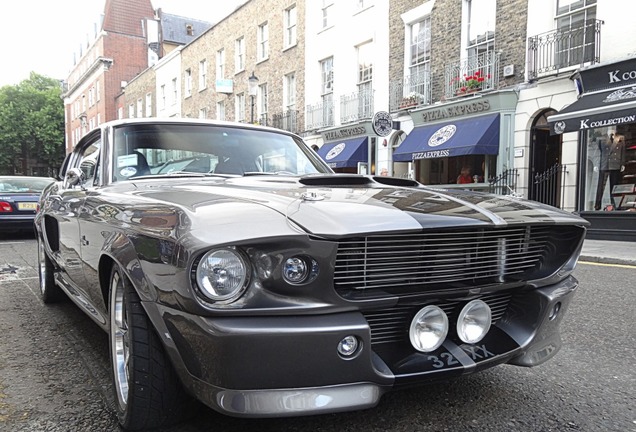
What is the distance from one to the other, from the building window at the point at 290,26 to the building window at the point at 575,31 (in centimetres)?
1195

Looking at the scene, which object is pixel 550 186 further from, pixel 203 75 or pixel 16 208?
pixel 203 75

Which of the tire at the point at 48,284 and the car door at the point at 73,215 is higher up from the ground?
the car door at the point at 73,215

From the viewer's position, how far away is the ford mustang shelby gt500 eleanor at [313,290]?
1.63m

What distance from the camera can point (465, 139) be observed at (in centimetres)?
1309

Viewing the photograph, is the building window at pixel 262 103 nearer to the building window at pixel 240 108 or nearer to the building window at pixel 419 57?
the building window at pixel 240 108

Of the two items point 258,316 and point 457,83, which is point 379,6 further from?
point 258,316

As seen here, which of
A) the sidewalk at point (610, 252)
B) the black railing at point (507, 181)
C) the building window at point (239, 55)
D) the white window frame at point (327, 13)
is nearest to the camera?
the sidewalk at point (610, 252)

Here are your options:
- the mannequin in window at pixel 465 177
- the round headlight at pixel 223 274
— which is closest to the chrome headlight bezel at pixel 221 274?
the round headlight at pixel 223 274

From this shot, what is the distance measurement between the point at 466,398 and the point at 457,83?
12808 mm

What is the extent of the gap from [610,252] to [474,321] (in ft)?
26.6

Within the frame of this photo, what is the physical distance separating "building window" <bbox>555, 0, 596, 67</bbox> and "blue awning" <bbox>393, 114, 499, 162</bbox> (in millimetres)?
2104

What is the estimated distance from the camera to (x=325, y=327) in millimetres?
1651

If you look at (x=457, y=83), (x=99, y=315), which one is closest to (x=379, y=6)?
(x=457, y=83)

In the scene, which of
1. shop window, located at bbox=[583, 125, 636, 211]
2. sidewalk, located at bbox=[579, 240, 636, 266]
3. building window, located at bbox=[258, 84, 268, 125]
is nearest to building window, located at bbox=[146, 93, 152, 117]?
building window, located at bbox=[258, 84, 268, 125]
